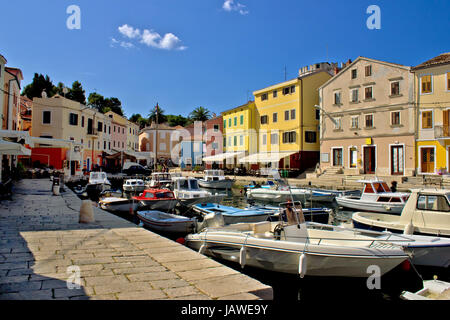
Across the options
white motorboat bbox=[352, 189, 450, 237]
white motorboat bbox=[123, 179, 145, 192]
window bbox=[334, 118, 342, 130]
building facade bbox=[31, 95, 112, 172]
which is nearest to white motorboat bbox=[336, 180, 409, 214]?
white motorboat bbox=[352, 189, 450, 237]

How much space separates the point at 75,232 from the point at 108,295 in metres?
4.96

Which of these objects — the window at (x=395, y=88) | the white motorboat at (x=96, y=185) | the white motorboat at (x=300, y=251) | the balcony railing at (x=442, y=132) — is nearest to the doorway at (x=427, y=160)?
the balcony railing at (x=442, y=132)

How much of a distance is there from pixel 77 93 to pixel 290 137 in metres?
44.5

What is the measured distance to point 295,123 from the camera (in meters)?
40.9

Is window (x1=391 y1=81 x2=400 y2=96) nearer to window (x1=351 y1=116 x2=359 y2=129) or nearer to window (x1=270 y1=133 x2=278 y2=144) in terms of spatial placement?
window (x1=351 y1=116 x2=359 y2=129)

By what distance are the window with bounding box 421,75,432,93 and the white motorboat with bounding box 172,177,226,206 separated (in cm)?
2185

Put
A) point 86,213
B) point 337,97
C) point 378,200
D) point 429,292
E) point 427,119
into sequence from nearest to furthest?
1. point 429,292
2. point 86,213
3. point 378,200
4. point 427,119
5. point 337,97

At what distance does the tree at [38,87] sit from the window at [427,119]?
5906 cm

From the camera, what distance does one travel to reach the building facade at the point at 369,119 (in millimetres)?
30734

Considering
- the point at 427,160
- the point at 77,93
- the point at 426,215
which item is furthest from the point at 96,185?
the point at 77,93

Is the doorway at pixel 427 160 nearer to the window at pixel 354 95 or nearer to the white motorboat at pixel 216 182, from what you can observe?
the window at pixel 354 95

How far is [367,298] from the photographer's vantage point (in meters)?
8.01

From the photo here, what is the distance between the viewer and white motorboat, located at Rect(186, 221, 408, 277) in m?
7.97

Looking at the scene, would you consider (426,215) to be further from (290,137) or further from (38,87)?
(38,87)
